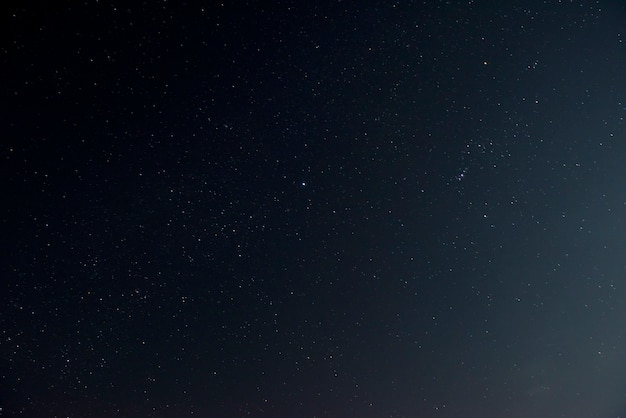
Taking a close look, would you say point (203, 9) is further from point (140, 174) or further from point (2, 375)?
point (2, 375)

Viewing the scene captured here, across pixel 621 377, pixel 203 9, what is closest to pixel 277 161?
pixel 203 9

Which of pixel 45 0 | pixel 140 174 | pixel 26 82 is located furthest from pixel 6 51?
pixel 140 174

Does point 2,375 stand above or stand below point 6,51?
below

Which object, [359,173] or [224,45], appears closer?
[224,45]

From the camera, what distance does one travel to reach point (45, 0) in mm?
1240

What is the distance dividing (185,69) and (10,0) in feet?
1.74

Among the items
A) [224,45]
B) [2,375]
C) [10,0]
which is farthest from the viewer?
[2,375]

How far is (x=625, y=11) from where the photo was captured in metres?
1.39

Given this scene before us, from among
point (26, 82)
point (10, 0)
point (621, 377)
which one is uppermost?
point (10, 0)

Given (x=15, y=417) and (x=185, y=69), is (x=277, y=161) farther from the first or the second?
(x=15, y=417)

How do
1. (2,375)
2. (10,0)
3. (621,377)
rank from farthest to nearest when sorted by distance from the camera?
1. (621,377)
2. (2,375)
3. (10,0)

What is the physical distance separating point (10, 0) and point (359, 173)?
1.25m

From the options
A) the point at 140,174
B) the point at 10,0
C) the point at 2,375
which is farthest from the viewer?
the point at 2,375

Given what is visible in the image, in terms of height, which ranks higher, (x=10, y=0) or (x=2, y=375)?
(x=10, y=0)
